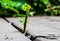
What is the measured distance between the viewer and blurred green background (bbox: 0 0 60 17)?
2.88 metres

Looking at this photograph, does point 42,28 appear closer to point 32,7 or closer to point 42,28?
point 42,28

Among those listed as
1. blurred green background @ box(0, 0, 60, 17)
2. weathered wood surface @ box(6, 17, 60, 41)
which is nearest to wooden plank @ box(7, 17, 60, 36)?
weathered wood surface @ box(6, 17, 60, 41)

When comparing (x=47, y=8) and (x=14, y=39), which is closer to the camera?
(x=14, y=39)

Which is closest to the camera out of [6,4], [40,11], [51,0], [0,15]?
[6,4]

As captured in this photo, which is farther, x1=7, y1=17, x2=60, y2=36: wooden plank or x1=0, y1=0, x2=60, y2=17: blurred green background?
x1=0, y1=0, x2=60, y2=17: blurred green background

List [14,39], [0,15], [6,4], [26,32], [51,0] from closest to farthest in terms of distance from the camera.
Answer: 1. [14,39]
2. [26,32]
3. [6,4]
4. [0,15]
5. [51,0]

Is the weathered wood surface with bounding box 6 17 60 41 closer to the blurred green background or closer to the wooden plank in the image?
the wooden plank

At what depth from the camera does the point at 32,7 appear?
10.9 ft

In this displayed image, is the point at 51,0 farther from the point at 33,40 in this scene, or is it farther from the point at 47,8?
the point at 33,40

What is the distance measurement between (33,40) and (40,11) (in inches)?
79.3

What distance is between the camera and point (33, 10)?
10.9ft

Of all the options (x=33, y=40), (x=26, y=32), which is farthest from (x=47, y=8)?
(x=33, y=40)

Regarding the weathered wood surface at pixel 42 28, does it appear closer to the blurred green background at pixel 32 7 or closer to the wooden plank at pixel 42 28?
the wooden plank at pixel 42 28

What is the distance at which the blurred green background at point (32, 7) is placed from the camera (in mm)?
2879
